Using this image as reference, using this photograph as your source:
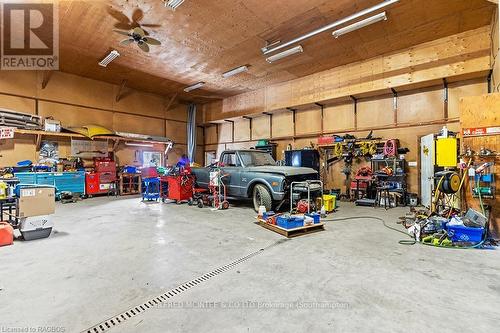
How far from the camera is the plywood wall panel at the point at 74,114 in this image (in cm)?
820

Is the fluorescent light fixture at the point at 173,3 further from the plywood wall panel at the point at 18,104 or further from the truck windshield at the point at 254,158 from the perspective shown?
the plywood wall panel at the point at 18,104

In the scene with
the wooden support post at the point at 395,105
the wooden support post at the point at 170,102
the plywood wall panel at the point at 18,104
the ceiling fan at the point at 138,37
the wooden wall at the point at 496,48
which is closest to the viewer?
the wooden wall at the point at 496,48

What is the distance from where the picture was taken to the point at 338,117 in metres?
8.39

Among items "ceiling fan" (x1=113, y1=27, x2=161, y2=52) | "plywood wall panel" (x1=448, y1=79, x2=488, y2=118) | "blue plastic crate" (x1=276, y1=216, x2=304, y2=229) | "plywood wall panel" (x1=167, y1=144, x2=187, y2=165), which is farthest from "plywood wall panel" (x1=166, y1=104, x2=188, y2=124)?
"plywood wall panel" (x1=448, y1=79, x2=488, y2=118)

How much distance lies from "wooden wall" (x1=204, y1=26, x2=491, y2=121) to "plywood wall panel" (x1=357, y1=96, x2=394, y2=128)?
12.9 inches

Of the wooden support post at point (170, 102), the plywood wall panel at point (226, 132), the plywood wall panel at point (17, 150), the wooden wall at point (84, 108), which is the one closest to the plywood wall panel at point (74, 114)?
the wooden wall at point (84, 108)

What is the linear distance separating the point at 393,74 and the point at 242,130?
6.47 meters

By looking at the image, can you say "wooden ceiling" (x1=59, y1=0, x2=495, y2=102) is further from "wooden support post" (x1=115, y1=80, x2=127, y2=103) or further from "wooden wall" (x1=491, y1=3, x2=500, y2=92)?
"wooden support post" (x1=115, y1=80, x2=127, y2=103)

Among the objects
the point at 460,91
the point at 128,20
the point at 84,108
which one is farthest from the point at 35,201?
the point at 460,91

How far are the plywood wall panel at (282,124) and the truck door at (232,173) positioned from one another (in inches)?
152

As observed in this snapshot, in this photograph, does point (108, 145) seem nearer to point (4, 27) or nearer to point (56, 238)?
point (4, 27)

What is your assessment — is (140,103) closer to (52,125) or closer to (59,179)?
(52,125)

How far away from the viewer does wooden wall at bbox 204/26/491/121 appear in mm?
5816

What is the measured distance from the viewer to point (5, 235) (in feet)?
10.5
